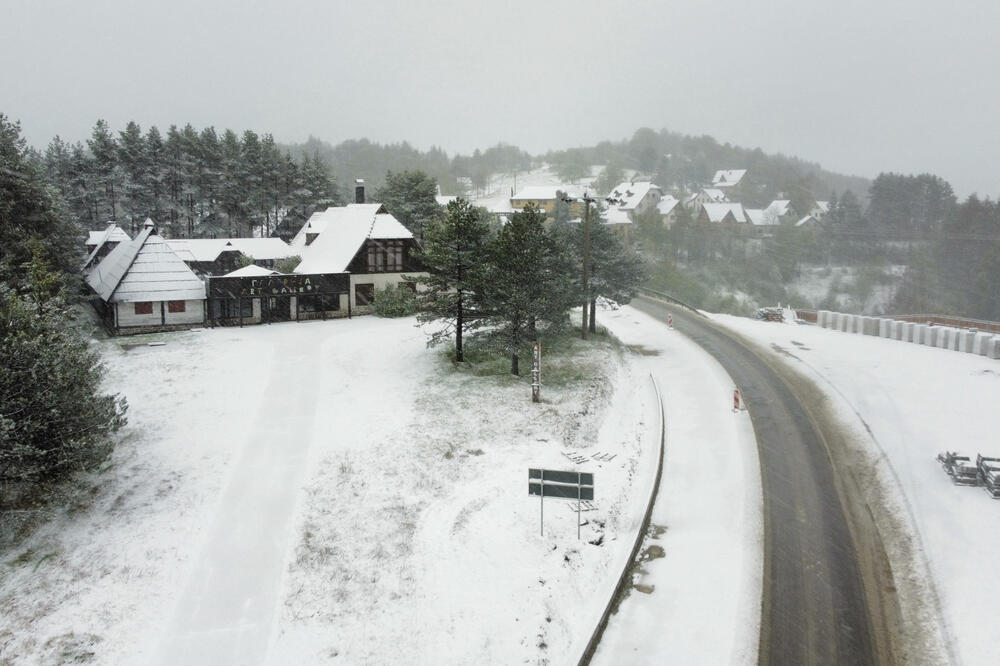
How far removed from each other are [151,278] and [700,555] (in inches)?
1489

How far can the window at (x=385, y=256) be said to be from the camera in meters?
45.1

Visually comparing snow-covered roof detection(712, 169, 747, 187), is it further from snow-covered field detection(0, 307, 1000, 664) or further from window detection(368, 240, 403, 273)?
snow-covered field detection(0, 307, 1000, 664)

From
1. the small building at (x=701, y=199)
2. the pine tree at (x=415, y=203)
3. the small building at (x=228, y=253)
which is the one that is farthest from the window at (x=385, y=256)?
the small building at (x=701, y=199)

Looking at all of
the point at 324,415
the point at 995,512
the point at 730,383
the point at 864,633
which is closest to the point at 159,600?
the point at 324,415

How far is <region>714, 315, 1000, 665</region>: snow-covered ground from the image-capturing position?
15.0 metres

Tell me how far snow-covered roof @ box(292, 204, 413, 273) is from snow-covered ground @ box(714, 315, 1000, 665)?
29.2 m

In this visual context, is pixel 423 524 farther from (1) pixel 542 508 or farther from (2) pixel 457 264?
(2) pixel 457 264

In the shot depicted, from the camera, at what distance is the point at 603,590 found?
15117 millimetres

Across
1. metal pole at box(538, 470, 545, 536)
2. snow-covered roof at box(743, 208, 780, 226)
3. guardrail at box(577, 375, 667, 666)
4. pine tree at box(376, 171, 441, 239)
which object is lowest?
guardrail at box(577, 375, 667, 666)

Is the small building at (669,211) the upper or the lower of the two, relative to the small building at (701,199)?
lower

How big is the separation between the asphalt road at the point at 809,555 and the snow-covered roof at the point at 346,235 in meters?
29.8

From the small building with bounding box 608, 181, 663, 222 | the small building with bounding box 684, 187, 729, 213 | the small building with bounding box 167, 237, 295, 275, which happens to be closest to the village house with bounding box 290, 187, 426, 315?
the small building with bounding box 167, 237, 295, 275

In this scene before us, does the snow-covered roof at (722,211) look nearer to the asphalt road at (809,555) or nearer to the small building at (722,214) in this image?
the small building at (722,214)

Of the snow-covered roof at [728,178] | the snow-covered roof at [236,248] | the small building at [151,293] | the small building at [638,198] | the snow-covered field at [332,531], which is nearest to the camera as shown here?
the snow-covered field at [332,531]
